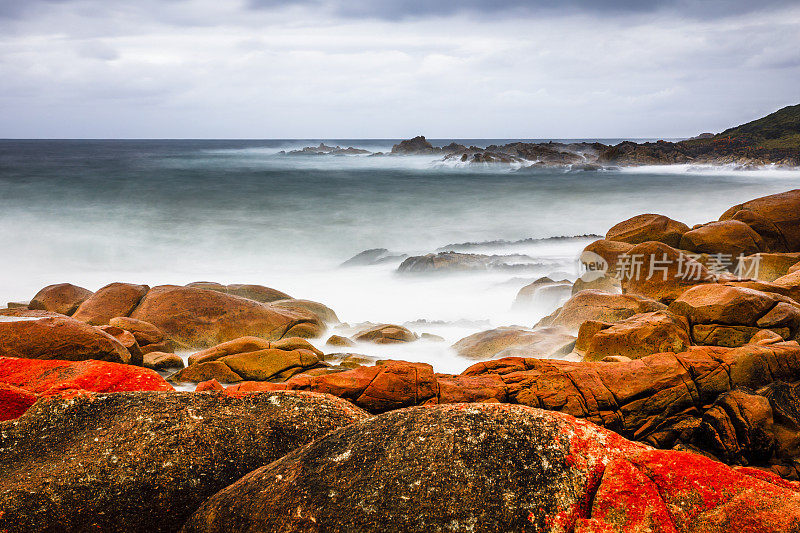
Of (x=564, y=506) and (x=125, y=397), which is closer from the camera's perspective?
(x=564, y=506)

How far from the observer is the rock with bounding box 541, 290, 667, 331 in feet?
26.1

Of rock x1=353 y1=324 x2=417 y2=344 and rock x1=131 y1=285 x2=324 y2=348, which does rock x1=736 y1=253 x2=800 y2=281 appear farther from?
rock x1=131 y1=285 x2=324 y2=348

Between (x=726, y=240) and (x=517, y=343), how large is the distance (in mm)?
6029

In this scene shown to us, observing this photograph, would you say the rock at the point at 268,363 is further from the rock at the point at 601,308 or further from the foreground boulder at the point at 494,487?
the rock at the point at 601,308

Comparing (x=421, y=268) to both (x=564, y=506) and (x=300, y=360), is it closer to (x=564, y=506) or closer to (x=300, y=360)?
(x=300, y=360)

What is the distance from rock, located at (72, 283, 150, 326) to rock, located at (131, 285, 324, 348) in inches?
8.5

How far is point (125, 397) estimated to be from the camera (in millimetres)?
3385

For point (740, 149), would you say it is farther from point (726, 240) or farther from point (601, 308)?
point (601, 308)

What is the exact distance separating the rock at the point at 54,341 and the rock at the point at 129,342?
79cm

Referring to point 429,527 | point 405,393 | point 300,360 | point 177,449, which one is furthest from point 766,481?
point 300,360

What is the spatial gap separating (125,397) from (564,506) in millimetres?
2745

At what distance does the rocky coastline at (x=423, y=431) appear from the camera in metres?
2.41

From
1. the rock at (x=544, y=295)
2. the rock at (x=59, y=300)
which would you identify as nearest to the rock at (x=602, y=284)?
the rock at (x=544, y=295)

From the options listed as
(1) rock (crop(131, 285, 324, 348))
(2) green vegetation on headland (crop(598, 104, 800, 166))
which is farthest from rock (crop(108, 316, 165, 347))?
(2) green vegetation on headland (crop(598, 104, 800, 166))
